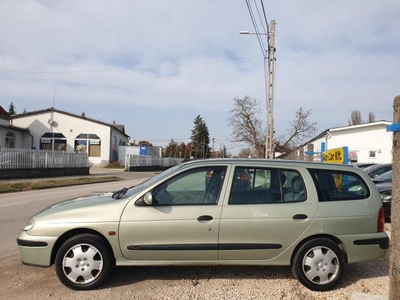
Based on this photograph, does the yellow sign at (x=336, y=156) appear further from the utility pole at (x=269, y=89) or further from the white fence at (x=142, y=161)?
the white fence at (x=142, y=161)

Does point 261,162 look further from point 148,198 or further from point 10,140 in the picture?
point 10,140

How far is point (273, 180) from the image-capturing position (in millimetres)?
4523

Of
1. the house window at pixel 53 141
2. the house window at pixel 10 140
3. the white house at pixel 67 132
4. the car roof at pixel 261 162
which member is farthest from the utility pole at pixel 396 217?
the house window at pixel 53 141

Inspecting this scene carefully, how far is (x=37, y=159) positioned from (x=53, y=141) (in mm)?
20330

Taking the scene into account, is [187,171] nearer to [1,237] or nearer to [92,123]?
[1,237]

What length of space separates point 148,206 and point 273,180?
162cm

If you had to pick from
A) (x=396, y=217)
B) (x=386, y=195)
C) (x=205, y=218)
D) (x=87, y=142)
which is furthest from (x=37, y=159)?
(x=396, y=217)

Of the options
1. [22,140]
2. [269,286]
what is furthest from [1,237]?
[22,140]

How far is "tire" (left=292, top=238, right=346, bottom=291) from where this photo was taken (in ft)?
14.1

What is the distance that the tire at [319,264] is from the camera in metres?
4.30

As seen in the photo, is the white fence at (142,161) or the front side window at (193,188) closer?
the front side window at (193,188)

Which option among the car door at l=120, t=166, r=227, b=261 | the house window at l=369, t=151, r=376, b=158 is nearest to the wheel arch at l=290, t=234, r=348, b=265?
the car door at l=120, t=166, r=227, b=261

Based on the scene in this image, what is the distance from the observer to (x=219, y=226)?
4227 millimetres

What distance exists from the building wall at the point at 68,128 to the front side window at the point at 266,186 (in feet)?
134
